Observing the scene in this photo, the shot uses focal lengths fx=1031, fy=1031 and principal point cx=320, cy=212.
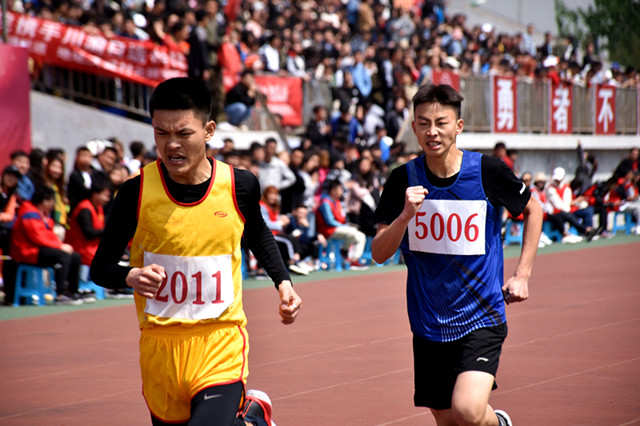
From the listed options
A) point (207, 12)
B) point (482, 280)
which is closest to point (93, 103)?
point (207, 12)

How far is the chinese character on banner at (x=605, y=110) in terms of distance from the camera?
94.9 ft

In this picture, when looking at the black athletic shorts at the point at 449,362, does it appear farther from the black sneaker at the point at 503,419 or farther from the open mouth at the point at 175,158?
the open mouth at the point at 175,158

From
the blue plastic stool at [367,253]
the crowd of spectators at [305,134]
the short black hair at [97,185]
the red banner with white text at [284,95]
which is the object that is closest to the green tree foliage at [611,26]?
the crowd of spectators at [305,134]

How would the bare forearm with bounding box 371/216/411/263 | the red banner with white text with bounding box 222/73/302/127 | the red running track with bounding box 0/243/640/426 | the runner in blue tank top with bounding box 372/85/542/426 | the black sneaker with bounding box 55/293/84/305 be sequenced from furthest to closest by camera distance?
the red banner with white text with bounding box 222/73/302/127, the black sneaker with bounding box 55/293/84/305, the red running track with bounding box 0/243/640/426, the runner in blue tank top with bounding box 372/85/542/426, the bare forearm with bounding box 371/216/411/263

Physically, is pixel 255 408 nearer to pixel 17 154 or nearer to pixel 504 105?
pixel 17 154

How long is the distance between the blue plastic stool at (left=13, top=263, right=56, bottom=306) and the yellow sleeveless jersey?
327 inches

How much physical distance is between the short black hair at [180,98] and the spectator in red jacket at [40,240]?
8230mm

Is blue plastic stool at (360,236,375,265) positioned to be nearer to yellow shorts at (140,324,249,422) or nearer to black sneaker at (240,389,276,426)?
black sneaker at (240,389,276,426)

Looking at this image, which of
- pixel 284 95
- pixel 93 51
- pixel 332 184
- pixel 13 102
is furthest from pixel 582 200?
pixel 13 102

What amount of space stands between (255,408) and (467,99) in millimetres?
20643

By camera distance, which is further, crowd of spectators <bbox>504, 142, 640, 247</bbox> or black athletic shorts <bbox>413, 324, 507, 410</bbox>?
crowd of spectators <bbox>504, 142, 640, 247</bbox>

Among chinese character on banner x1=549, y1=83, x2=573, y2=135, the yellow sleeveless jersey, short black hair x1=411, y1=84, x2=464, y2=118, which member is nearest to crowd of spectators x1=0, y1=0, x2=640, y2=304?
chinese character on banner x1=549, y1=83, x2=573, y2=135

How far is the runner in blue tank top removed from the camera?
4.71 meters

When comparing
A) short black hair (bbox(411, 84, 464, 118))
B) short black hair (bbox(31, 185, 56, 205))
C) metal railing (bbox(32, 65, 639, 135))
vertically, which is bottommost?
short black hair (bbox(31, 185, 56, 205))
